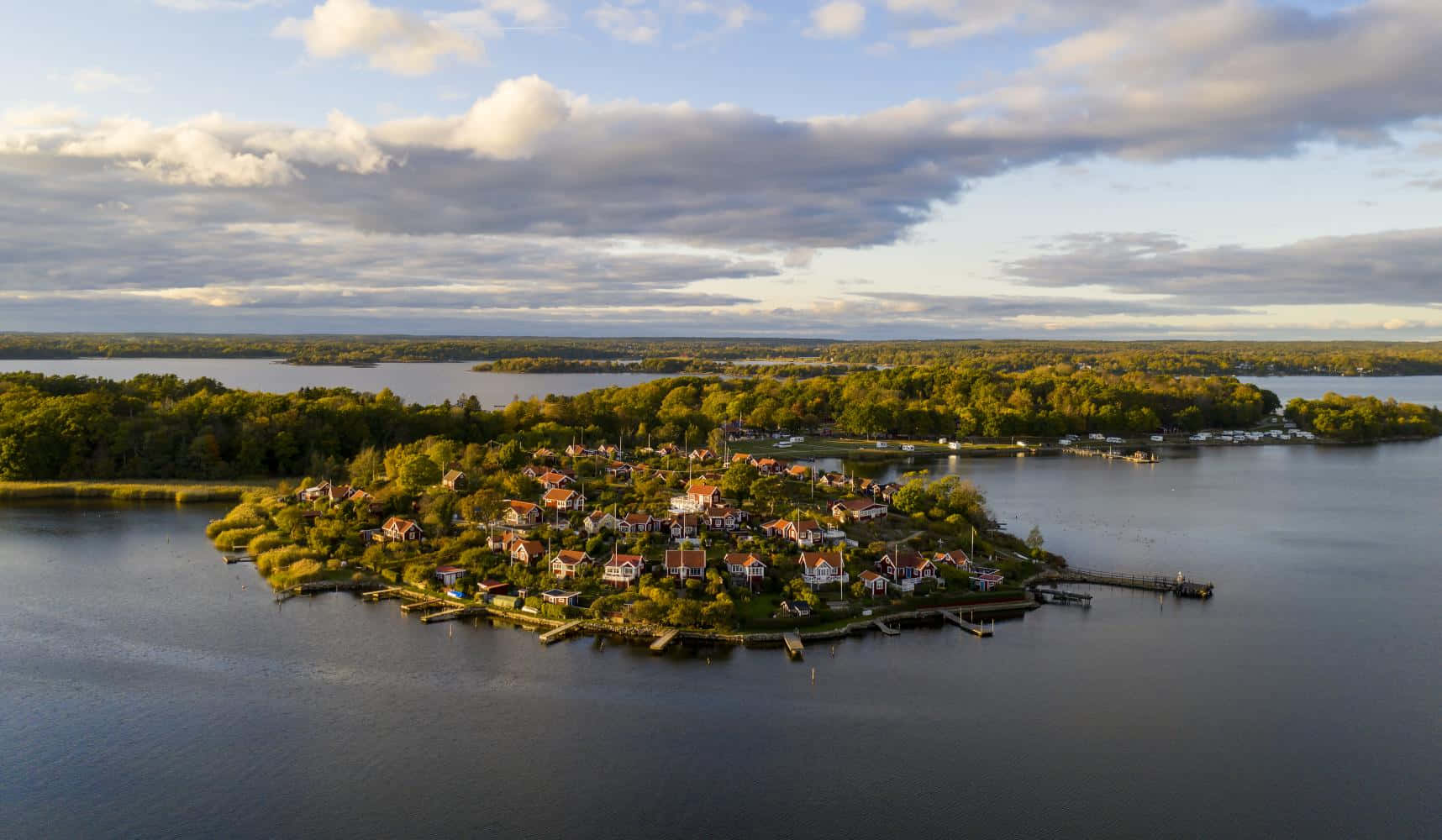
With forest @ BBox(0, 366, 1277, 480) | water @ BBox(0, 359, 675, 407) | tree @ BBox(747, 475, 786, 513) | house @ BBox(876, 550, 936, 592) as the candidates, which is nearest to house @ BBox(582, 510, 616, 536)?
A: tree @ BBox(747, 475, 786, 513)

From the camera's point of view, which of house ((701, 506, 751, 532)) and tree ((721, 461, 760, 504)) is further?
tree ((721, 461, 760, 504))

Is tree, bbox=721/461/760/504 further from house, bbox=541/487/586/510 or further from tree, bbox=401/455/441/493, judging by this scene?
tree, bbox=401/455/441/493

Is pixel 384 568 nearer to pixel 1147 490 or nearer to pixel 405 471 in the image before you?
pixel 405 471

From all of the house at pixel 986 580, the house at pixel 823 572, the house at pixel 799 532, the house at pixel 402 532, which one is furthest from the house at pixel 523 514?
the house at pixel 986 580

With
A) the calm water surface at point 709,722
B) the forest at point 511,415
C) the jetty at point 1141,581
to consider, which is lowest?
the calm water surface at point 709,722

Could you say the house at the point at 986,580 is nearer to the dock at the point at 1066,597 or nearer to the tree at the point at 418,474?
the dock at the point at 1066,597

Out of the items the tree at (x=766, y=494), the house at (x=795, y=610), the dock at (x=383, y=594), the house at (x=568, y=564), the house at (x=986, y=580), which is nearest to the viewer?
the house at (x=795, y=610)

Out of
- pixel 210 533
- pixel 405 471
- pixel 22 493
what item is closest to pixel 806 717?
pixel 405 471
